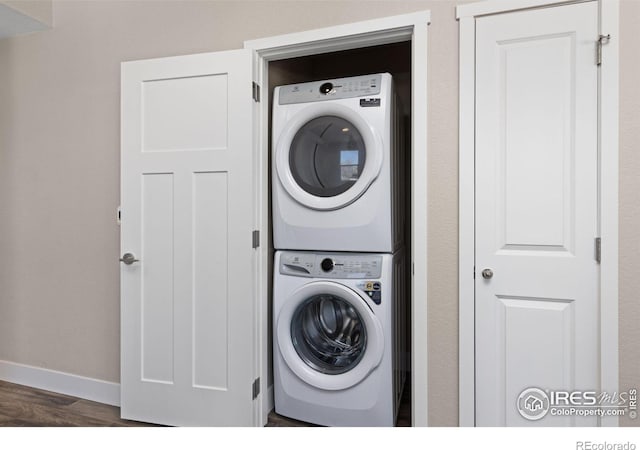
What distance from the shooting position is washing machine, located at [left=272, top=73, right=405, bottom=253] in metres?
1.96

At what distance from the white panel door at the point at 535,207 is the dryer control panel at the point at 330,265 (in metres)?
0.50

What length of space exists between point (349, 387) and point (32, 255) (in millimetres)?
2164

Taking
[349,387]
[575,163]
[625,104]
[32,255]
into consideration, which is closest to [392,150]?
[575,163]

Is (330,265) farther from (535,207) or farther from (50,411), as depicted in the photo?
(50,411)

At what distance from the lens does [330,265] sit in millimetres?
2055

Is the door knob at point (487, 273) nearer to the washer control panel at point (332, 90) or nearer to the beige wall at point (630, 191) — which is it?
the beige wall at point (630, 191)

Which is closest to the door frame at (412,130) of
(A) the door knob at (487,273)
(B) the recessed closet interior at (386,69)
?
(A) the door knob at (487,273)

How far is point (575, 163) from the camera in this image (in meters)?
1.61

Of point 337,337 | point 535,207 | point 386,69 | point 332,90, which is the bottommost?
point 337,337

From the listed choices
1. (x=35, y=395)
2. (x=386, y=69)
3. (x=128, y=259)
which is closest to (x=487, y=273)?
(x=128, y=259)

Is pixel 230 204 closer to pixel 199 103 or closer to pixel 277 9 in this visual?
pixel 199 103

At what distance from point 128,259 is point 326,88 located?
1.37 m

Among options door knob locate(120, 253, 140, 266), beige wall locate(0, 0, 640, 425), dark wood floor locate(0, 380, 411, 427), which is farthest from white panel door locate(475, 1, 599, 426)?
door knob locate(120, 253, 140, 266)

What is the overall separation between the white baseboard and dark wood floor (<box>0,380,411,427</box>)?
3cm
